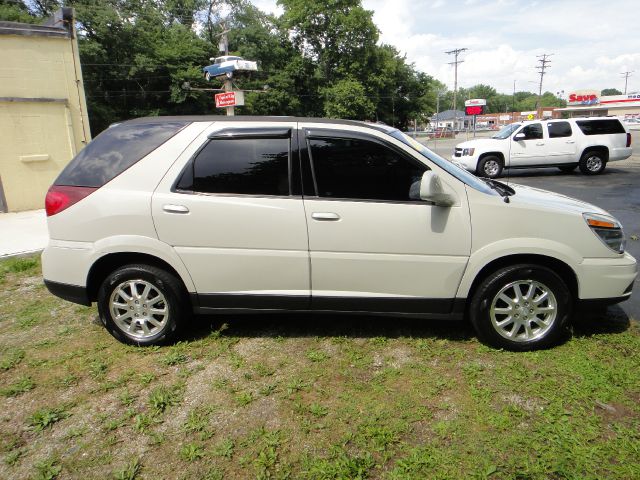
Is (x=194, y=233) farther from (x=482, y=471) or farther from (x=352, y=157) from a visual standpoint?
(x=482, y=471)

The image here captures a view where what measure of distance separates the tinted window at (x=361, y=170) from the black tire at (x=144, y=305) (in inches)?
55.3

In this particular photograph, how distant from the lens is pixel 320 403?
2891 mm

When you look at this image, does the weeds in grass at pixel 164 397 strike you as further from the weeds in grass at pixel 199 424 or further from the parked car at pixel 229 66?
the parked car at pixel 229 66

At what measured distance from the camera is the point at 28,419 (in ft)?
9.20

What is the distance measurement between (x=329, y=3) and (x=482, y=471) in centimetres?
5210

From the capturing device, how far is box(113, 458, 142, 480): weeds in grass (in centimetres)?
230

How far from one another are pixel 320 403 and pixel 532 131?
44.9 feet

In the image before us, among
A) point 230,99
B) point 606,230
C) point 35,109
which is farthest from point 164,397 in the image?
point 230,99

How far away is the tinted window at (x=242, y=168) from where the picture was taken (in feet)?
11.1

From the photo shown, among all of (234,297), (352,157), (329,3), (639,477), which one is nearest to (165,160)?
(234,297)

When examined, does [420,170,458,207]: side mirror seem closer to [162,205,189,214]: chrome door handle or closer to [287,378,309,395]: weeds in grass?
[287,378,309,395]: weeds in grass

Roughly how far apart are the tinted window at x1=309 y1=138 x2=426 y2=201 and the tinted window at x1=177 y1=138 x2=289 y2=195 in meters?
0.26

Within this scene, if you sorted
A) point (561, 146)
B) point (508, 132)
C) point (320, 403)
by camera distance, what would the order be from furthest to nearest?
point (508, 132)
point (561, 146)
point (320, 403)

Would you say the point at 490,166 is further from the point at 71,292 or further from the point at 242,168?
the point at 71,292
